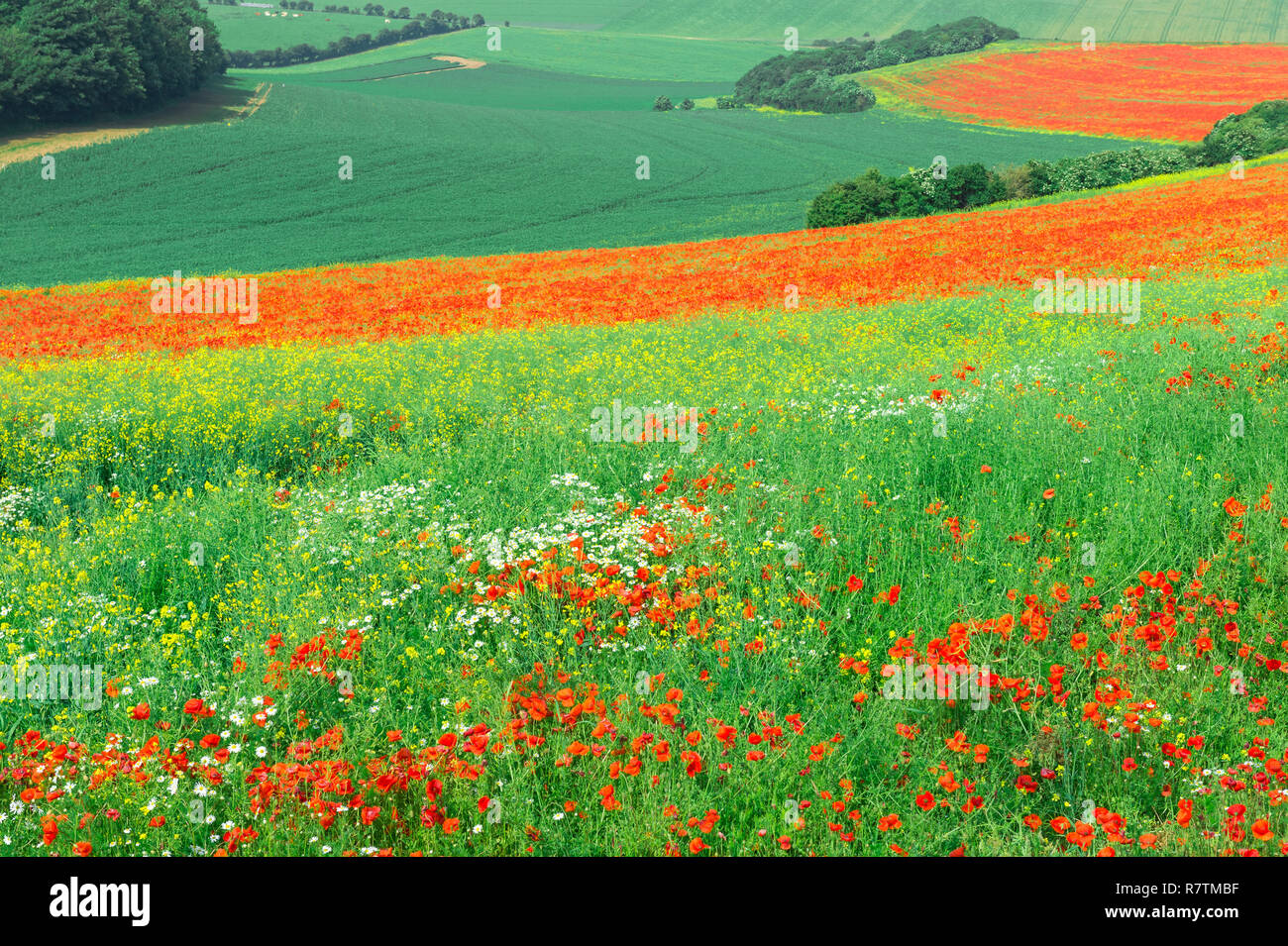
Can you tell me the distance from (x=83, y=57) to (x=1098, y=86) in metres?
80.0

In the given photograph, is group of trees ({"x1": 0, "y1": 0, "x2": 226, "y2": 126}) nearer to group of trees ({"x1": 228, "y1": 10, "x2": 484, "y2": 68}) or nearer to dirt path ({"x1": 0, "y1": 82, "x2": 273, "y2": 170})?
dirt path ({"x1": 0, "y1": 82, "x2": 273, "y2": 170})

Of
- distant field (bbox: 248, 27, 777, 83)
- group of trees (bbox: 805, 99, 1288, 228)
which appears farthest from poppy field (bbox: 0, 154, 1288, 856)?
distant field (bbox: 248, 27, 777, 83)

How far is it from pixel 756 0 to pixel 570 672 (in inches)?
6964

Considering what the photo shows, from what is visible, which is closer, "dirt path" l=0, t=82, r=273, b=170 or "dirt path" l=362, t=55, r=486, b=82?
"dirt path" l=0, t=82, r=273, b=170

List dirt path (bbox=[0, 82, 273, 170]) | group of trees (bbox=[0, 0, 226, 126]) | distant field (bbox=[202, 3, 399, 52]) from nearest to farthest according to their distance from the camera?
dirt path (bbox=[0, 82, 273, 170])
group of trees (bbox=[0, 0, 226, 126])
distant field (bbox=[202, 3, 399, 52])

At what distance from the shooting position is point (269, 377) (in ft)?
37.9

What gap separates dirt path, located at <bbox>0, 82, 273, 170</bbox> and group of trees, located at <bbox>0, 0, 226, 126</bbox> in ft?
4.12

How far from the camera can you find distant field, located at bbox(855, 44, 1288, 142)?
62.4 meters

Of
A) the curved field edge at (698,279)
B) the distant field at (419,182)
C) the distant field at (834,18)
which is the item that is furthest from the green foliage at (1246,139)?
the distant field at (834,18)

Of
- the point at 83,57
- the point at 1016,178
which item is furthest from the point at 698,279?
the point at 83,57

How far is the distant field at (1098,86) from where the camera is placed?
6244 cm

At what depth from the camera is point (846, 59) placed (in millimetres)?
95438

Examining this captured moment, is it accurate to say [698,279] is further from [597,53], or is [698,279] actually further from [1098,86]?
[597,53]

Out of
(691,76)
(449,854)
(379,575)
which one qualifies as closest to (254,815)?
(449,854)
